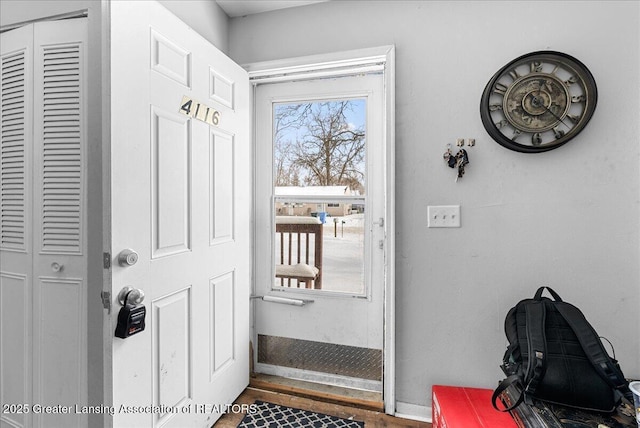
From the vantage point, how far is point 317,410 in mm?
1780

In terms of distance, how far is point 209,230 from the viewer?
159cm

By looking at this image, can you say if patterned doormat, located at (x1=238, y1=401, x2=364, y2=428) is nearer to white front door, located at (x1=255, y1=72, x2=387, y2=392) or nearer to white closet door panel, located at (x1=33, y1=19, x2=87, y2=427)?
white front door, located at (x1=255, y1=72, x2=387, y2=392)

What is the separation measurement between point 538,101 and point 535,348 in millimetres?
1124

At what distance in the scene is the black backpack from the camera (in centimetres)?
118

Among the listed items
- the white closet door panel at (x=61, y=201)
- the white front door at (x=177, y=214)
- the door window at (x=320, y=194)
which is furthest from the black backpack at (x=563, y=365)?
the white closet door panel at (x=61, y=201)

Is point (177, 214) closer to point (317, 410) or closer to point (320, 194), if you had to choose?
point (320, 194)

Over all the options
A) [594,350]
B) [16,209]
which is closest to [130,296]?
[16,209]

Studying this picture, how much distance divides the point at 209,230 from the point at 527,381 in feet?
4.93

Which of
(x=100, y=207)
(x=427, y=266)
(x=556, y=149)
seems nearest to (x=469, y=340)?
(x=427, y=266)

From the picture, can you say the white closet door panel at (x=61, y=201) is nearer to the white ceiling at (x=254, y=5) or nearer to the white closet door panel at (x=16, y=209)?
the white closet door panel at (x=16, y=209)

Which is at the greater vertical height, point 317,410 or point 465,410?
point 465,410

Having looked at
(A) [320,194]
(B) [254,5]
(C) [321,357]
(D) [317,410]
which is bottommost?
(D) [317,410]

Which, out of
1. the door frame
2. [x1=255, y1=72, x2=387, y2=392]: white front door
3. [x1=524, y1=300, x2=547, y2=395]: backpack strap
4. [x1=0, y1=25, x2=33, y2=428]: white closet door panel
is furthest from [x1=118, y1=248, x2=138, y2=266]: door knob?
[x1=524, y1=300, x2=547, y2=395]: backpack strap

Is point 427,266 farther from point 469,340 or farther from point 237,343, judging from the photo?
point 237,343
